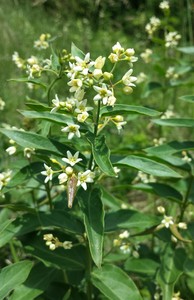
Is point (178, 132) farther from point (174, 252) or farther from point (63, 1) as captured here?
point (63, 1)

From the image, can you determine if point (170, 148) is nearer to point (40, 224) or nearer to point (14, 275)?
point (40, 224)

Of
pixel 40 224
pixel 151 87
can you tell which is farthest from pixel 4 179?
pixel 151 87

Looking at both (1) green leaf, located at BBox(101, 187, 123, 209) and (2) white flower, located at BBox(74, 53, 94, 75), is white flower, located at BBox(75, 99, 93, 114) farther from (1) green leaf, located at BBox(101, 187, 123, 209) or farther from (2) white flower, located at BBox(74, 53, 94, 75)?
(1) green leaf, located at BBox(101, 187, 123, 209)

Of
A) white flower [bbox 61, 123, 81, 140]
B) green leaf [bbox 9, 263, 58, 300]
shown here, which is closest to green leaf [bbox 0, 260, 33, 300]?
green leaf [bbox 9, 263, 58, 300]

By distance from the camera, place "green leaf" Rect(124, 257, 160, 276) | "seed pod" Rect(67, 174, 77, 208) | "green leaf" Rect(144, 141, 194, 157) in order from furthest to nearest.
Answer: "green leaf" Rect(124, 257, 160, 276) → "green leaf" Rect(144, 141, 194, 157) → "seed pod" Rect(67, 174, 77, 208)

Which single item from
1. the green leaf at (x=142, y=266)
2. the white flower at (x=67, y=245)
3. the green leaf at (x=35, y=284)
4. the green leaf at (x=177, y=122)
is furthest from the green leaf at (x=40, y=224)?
the green leaf at (x=177, y=122)

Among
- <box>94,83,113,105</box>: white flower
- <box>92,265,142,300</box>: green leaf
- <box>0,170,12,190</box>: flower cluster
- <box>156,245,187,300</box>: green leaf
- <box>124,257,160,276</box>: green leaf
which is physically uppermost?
<box>94,83,113,105</box>: white flower

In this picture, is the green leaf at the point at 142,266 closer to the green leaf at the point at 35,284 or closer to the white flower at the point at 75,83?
the green leaf at the point at 35,284
